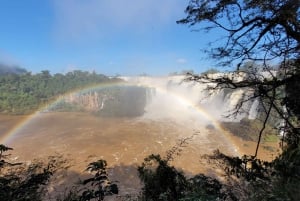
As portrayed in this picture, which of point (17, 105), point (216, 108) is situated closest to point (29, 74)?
point (17, 105)

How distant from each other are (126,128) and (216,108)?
774 centimetres

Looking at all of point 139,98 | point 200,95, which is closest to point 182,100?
point 200,95

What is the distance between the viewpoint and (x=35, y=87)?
3075 cm

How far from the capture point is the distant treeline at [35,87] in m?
26.5

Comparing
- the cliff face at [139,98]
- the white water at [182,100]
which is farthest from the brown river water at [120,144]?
the cliff face at [139,98]

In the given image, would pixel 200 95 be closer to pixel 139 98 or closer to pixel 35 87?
pixel 139 98

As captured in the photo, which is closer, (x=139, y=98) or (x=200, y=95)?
(x=200, y=95)

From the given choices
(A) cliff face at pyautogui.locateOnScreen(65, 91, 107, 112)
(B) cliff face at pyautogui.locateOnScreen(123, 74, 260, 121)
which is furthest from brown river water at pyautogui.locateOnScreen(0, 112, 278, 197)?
(A) cliff face at pyautogui.locateOnScreen(65, 91, 107, 112)

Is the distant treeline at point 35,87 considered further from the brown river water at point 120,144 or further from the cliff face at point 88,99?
the brown river water at point 120,144

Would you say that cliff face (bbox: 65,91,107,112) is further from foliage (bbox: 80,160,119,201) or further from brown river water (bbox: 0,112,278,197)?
foliage (bbox: 80,160,119,201)

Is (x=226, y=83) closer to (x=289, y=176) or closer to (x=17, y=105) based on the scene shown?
(x=289, y=176)

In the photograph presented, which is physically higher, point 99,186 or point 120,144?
point 99,186

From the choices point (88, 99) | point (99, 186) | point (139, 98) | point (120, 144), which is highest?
point (99, 186)

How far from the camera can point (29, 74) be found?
3425 centimetres
